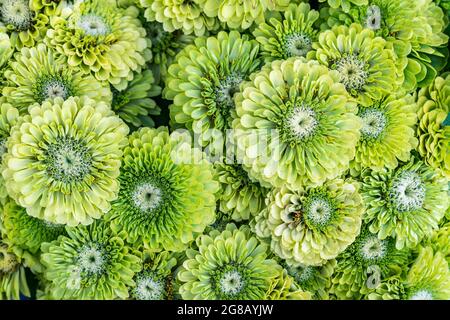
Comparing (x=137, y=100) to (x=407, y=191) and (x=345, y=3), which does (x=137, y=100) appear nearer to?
(x=345, y=3)

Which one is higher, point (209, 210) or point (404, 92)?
point (404, 92)

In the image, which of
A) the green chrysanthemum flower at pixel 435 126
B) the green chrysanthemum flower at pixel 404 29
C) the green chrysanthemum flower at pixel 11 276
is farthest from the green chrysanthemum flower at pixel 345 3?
the green chrysanthemum flower at pixel 11 276

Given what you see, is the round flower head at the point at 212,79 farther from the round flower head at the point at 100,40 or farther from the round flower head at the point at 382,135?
the round flower head at the point at 382,135

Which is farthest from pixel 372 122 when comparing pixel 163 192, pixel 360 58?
pixel 163 192

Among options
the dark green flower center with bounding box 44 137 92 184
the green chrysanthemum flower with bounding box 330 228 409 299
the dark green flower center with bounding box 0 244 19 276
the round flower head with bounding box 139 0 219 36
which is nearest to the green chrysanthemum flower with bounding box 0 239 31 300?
the dark green flower center with bounding box 0 244 19 276

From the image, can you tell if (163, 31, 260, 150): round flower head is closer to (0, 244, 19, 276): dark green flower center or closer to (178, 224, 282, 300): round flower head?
(178, 224, 282, 300): round flower head

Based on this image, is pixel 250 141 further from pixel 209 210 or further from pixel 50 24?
pixel 50 24
